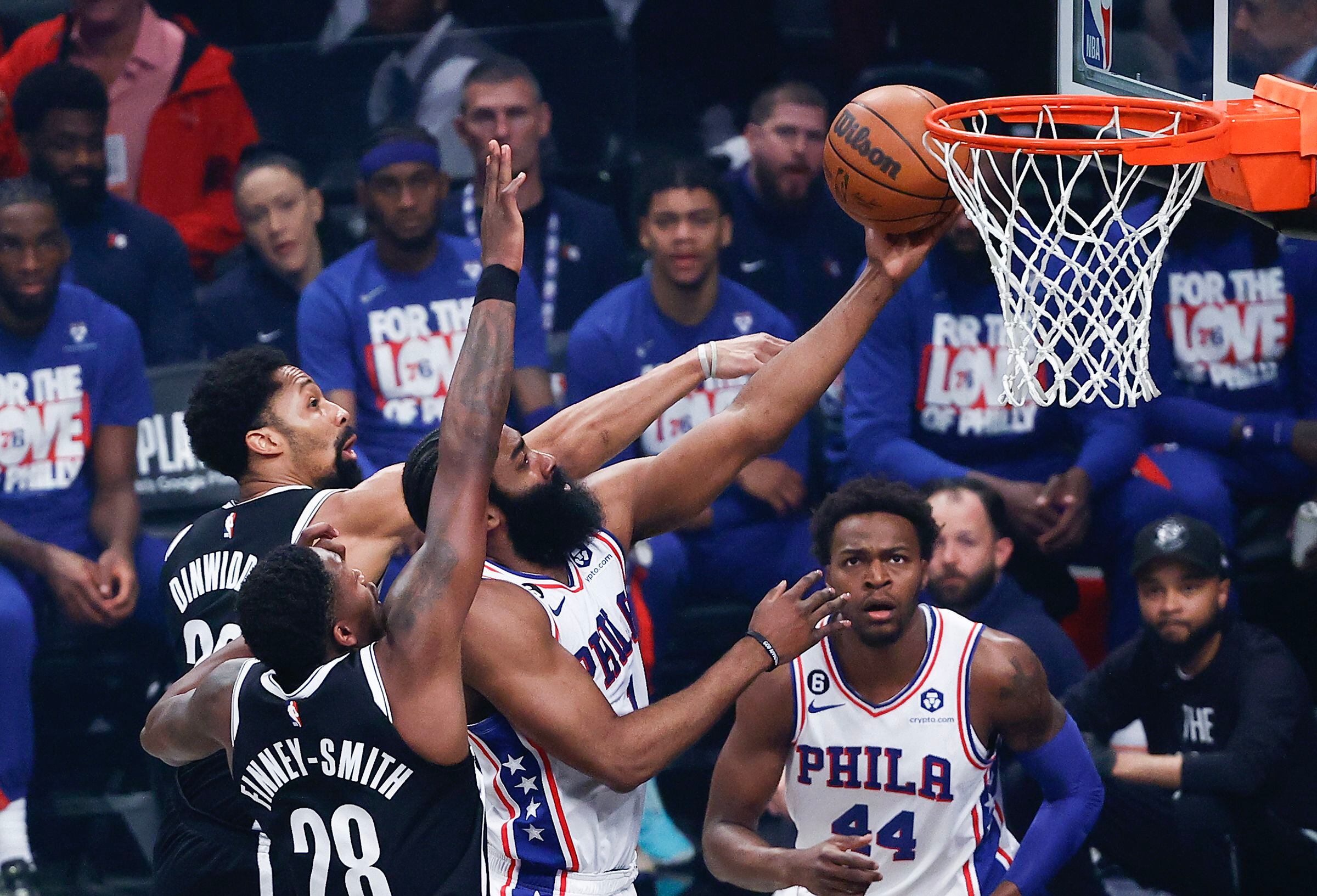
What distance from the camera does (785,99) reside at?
6270 mm

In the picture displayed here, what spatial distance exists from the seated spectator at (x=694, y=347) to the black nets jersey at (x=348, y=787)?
268cm

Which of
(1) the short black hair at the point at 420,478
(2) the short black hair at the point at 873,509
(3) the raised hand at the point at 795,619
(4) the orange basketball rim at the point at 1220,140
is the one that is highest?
(4) the orange basketball rim at the point at 1220,140

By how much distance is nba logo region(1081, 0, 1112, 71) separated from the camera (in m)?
4.26

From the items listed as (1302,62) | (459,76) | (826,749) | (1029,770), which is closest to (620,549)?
(826,749)

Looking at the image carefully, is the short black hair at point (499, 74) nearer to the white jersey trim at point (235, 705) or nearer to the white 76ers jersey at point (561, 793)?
the white 76ers jersey at point (561, 793)

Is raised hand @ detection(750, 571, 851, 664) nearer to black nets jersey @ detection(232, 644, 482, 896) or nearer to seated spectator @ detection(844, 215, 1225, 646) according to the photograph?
black nets jersey @ detection(232, 644, 482, 896)

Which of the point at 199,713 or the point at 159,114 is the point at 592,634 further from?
the point at 159,114

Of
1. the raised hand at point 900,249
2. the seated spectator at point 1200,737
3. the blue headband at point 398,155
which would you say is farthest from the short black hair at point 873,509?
the blue headband at point 398,155

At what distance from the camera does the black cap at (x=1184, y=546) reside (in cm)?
537

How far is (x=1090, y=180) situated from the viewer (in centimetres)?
623

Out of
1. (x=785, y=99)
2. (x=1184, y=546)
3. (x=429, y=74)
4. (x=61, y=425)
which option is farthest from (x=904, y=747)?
(x=429, y=74)

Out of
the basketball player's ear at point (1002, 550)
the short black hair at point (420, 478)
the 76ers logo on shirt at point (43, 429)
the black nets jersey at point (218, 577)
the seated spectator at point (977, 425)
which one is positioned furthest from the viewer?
the 76ers logo on shirt at point (43, 429)

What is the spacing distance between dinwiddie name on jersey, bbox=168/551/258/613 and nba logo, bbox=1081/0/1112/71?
2406mm

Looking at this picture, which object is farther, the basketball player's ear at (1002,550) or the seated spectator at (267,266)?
the seated spectator at (267,266)
